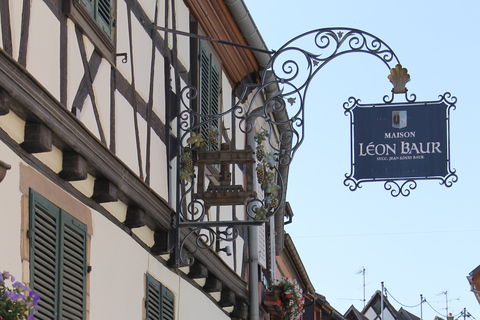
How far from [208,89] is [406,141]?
234cm

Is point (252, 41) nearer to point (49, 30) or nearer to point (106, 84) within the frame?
point (106, 84)

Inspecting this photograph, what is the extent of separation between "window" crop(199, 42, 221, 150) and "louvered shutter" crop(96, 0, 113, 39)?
2841 millimetres

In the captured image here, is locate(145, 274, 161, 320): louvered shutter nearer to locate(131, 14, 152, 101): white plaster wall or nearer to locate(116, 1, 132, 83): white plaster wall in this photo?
locate(131, 14, 152, 101): white plaster wall

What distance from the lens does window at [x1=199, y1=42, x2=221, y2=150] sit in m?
11.4

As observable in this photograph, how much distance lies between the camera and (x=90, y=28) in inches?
311

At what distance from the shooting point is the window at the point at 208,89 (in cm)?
1140

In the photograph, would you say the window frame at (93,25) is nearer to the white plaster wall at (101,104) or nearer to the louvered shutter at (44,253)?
the white plaster wall at (101,104)

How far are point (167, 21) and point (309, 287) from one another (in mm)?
16130

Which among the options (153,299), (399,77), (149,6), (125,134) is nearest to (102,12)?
(125,134)

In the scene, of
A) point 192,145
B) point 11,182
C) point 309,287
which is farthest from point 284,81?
point 309,287

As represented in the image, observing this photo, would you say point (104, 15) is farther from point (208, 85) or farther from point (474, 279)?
point (474, 279)

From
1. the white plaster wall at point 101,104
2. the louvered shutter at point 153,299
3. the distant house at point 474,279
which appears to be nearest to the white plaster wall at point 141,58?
the white plaster wall at point 101,104

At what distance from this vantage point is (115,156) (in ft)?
26.5

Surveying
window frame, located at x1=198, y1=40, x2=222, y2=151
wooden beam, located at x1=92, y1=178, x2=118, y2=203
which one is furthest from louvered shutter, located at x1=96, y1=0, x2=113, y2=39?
window frame, located at x1=198, y1=40, x2=222, y2=151
